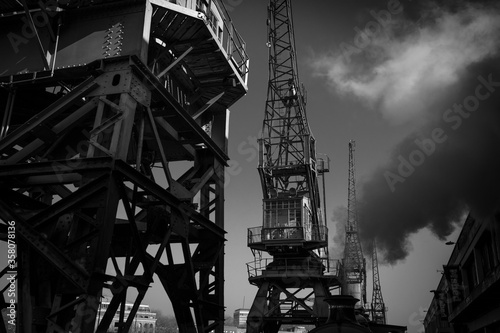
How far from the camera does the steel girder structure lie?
7.66 metres

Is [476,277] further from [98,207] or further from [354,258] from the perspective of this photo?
[354,258]

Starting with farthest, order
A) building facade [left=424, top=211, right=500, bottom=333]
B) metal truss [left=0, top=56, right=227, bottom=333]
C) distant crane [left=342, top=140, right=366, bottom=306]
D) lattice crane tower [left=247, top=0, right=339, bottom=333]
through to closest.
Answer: distant crane [left=342, top=140, right=366, bottom=306] → lattice crane tower [left=247, top=0, right=339, bottom=333] → building facade [left=424, top=211, right=500, bottom=333] → metal truss [left=0, top=56, right=227, bottom=333]

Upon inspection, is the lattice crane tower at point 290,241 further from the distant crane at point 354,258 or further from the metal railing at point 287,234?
the distant crane at point 354,258

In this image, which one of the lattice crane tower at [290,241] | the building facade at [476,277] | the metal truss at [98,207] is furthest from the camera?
the lattice crane tower at [290,241]

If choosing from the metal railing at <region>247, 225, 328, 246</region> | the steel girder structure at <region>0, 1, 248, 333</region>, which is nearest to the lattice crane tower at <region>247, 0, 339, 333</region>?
the metal railing at <region>247, 225, 328, 246</region>

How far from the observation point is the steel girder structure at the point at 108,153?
302 inches

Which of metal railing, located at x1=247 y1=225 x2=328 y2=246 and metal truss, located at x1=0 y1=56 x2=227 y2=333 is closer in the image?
metal truss, located at x1=0 y1=56 x2=227 y2=333

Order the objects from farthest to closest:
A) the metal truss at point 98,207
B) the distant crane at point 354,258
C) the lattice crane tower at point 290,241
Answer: the distant crane at point 354,258, the lattice crane tower at point 290,241, the metal truss at point 98,207

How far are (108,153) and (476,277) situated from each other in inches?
681

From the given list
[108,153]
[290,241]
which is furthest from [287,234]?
[108,153]

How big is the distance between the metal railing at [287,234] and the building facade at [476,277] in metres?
8.35

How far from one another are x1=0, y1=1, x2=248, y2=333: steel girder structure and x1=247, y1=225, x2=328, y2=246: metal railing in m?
15.3

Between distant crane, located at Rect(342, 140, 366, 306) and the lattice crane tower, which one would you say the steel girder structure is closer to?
the lattice crane tower

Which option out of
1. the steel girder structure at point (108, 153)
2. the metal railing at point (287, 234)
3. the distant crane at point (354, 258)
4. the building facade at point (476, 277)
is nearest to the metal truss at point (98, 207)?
the steel girder structure at point (108, 153)
